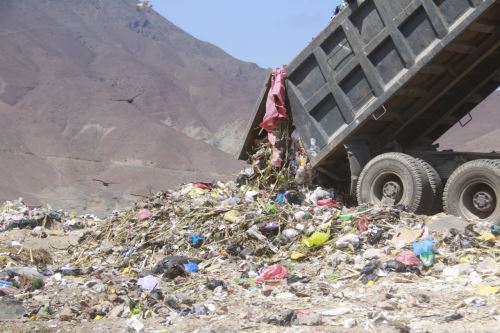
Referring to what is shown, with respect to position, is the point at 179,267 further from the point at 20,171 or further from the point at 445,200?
the point at 20,171

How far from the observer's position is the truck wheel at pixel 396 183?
582 cm

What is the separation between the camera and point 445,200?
18.7ft

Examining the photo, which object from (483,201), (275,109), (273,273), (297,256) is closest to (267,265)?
(297,256)

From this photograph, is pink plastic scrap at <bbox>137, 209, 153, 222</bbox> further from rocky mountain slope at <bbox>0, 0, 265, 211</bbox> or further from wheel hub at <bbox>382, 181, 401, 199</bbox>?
rocky mountain slope at <bbox>0, 0, 265, 211</bbox>

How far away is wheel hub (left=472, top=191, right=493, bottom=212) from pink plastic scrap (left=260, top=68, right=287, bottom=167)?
1.96 m

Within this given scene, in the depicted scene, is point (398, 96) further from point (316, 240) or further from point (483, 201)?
point (316, 240)

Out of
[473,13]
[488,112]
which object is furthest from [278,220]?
[488,112]

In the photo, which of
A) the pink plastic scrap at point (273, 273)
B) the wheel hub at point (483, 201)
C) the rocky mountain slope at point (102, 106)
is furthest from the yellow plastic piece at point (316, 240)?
the rocky mountain slope at point (102, 106)

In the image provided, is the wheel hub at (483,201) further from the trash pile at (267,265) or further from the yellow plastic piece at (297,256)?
the yellow plastic piece at (297,256)

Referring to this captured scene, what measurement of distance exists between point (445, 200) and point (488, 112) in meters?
37.8

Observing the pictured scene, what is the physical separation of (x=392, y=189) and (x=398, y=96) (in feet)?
2.71

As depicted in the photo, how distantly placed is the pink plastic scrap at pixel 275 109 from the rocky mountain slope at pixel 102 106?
1366 cm

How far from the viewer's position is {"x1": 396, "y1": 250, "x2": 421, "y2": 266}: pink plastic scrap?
450cm

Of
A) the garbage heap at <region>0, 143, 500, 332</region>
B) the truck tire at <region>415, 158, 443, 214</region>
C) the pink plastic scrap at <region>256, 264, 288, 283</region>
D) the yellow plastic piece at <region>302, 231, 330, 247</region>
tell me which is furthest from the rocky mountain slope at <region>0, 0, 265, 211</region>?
the pink plastic scrap at <region>256, 264, 288, 283</region>
